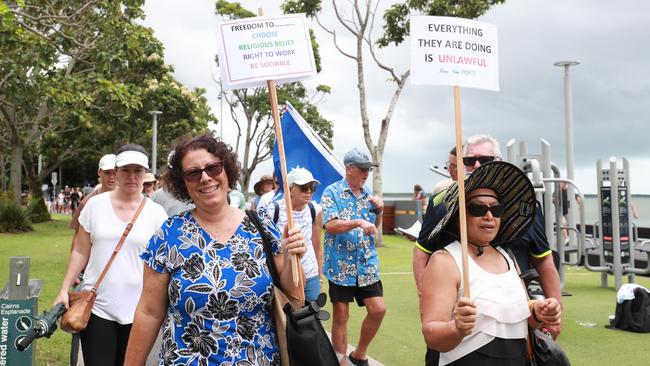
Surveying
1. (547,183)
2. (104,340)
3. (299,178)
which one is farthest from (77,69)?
(104,340)

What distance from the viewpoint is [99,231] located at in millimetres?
3887

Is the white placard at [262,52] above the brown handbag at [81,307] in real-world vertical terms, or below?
above

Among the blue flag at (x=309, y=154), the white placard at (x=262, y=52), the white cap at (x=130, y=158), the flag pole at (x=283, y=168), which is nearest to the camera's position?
the flag pole at (x=283, y=168)

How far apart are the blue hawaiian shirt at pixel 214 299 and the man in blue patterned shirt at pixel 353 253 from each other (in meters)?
2.89

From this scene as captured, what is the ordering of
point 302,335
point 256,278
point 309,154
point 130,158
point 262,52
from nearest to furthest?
point 302,335 < point 256,278 < point 262,52 < point 130,158 < point 309,154

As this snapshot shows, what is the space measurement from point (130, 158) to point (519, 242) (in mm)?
2384

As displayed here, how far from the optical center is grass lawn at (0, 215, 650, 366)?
6273mm

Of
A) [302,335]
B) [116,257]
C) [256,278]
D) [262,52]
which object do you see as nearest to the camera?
[302,335]

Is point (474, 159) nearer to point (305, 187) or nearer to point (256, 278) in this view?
point (256, 278)

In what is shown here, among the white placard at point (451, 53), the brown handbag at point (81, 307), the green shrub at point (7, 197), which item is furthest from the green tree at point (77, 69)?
the white placard at point (451, 53)

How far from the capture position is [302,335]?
2.42 m

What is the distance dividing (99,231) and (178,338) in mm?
1616

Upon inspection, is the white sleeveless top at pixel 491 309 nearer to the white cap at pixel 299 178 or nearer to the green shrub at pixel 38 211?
the white cap at pixel 299 178

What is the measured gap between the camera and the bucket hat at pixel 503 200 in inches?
105
